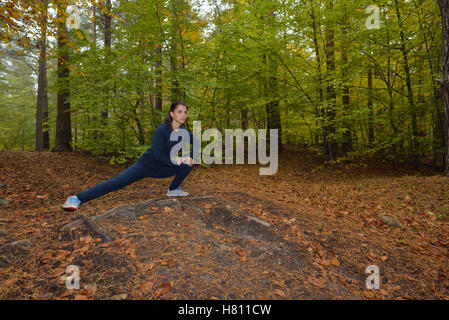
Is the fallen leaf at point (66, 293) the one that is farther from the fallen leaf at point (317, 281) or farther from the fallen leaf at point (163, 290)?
the fallen leaf at point (317, 281)

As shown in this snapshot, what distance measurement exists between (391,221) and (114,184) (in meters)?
5.00

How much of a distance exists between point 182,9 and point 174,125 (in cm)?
584

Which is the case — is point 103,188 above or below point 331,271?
above

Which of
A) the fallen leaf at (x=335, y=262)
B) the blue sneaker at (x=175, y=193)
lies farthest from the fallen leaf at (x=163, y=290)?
the blue sneaker at (x=175, y=193)

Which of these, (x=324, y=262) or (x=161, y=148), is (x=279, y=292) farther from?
(x=161, y=148)

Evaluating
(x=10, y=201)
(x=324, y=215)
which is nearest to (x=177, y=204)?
(x=324, y=215)

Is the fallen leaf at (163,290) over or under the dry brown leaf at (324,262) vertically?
over

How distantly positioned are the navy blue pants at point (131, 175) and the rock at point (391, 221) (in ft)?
12.8

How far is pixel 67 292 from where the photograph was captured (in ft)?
6.02

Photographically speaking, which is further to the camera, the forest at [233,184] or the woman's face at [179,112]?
the woman's face at [179,112]

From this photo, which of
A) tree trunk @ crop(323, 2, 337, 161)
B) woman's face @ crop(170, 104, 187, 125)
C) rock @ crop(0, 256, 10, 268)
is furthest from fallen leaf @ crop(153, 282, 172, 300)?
tree trunk @ crop(323, 2, 337, 161)

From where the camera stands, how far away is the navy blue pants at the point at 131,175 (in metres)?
3.45
